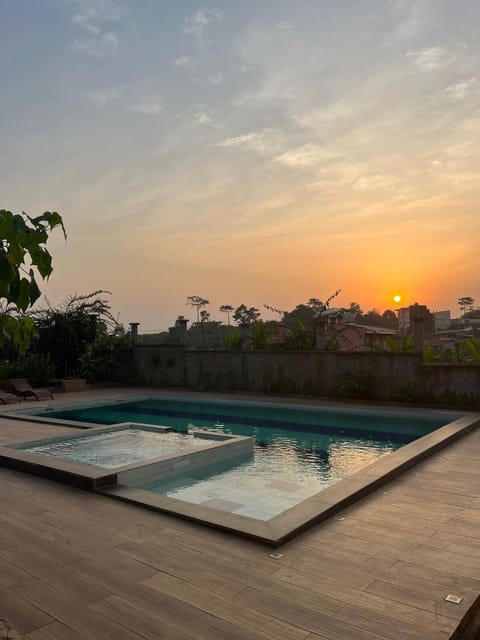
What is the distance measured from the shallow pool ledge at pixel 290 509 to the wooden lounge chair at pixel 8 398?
9236 mm

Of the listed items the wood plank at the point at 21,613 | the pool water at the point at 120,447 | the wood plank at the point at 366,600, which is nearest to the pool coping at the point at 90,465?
the pool water at the point at 120,447

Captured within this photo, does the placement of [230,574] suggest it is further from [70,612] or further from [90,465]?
[90,465]

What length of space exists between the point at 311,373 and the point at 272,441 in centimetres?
499

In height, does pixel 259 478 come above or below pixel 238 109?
Answer: below

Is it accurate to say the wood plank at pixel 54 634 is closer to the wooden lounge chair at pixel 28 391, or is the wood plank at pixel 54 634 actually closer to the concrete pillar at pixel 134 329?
the wooden lounge chair at pixel 28 391

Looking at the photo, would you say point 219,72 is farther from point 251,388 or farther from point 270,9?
point 251,388

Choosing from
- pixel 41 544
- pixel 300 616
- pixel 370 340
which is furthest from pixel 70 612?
pixel 370 340

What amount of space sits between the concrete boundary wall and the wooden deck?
24.6 feet

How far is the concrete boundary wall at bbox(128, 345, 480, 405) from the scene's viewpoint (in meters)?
12.1

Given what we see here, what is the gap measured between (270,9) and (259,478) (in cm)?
893

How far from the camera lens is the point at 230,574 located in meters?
3.37

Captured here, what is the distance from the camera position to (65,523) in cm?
438

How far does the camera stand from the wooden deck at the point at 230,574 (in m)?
2.74

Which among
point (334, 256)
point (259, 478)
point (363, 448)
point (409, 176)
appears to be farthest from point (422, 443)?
point (334, 256)
